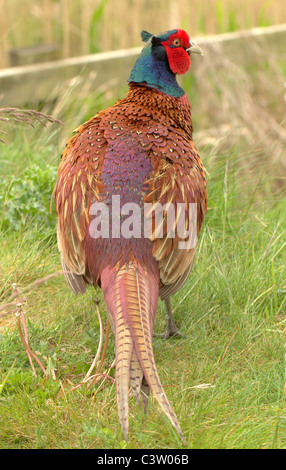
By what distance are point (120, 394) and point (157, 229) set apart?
32.0 inches

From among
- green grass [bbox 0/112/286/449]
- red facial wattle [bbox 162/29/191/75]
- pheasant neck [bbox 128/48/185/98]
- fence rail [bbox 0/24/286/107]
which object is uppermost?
fence rail [bbox 0/24/286/107]

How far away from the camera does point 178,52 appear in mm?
3053

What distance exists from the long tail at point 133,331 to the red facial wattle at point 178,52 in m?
1.09

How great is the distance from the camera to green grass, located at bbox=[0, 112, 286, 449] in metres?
2.35

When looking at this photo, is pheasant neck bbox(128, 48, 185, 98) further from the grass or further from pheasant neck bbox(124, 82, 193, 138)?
the grass

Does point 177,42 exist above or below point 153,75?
above

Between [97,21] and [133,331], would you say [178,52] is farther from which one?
[97,21]

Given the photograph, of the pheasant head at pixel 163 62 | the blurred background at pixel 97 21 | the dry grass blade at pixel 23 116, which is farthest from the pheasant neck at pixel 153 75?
the blurred background at pixel 97 21

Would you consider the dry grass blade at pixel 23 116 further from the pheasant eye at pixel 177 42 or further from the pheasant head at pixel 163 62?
the pheasant eye at pixel 177 42

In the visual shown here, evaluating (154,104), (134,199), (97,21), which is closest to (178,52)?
(154,104)

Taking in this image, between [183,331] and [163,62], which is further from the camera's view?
[183,331]

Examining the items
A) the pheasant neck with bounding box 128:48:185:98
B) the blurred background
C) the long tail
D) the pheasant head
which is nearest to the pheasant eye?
the pheasant head

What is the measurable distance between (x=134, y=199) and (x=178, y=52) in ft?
2.85

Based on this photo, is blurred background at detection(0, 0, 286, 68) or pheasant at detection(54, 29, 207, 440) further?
blurred background at detection(0, 0, 286, 68)
